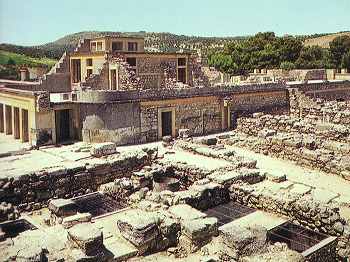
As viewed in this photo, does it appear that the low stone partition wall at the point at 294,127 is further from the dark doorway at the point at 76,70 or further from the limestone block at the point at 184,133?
the dark doorway at the point at 76,70

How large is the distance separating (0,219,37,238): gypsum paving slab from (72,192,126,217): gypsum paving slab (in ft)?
5.56

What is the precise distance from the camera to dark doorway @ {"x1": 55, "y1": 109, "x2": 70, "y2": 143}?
73.8 feet

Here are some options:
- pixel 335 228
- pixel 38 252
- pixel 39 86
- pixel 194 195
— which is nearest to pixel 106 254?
pixel 38 252

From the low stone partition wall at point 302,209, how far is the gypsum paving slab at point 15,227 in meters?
6.65

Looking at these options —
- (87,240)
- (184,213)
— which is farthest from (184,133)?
(87,240)

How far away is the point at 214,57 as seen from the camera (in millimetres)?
60688

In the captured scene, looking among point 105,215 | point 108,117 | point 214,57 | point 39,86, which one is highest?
point 214,57

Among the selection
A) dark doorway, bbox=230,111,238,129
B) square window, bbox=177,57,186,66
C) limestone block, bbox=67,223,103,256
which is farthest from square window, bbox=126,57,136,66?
limestone block, bbox=67,223,103,256

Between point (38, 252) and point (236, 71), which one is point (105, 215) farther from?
point (236, 71)

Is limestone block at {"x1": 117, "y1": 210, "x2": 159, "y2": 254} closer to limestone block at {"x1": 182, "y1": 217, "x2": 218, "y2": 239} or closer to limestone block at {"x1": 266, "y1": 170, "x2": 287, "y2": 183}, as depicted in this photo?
limestone block at {"x1": 182, "y1": 217, "x2": 218, "y2": 239}

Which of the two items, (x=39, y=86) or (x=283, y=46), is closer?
(x=39, y=86)

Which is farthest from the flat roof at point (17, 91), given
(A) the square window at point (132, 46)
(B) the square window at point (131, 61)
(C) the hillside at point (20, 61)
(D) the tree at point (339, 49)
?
(D) the tree at point (339, 49)

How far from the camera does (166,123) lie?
2433 cm

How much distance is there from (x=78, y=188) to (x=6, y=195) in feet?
8.69
